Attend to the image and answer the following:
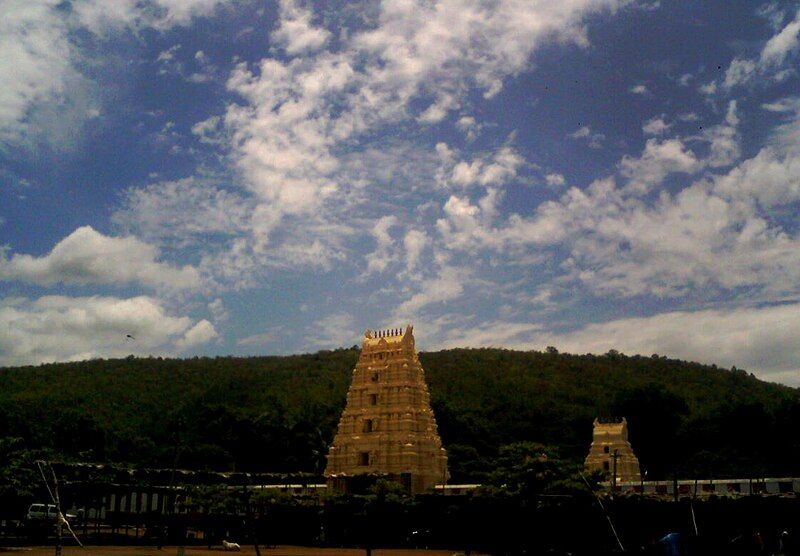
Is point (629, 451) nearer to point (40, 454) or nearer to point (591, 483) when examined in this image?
point (591, 483)

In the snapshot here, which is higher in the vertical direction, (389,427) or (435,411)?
(435,411)

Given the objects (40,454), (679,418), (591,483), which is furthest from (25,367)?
(591,483)

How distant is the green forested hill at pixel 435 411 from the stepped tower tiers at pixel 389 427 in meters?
3.98

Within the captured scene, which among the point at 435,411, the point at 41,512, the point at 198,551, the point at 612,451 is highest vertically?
the point at 435,411

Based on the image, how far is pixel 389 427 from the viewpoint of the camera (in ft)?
152

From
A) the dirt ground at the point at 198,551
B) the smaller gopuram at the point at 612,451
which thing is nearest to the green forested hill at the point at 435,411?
the smaller gopuram at the point at 612,451

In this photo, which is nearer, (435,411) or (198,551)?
(198,551)

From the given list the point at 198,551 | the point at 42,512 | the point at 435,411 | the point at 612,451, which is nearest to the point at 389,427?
the point at 198,551

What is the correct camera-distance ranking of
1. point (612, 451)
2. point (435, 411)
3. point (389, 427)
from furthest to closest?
1. point (435, 411)
2. point (612, 451)
3. point (389, 427)

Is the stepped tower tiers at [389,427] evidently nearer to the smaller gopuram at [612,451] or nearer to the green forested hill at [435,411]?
the green forested hill at [435,411]

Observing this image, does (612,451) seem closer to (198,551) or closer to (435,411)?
(435,411)

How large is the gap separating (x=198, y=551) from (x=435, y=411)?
38.8 metres

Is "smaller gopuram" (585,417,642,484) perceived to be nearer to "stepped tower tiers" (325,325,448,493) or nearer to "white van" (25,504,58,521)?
"stepped tower tiers" (325,325,448,493)

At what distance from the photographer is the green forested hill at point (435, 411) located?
216 feet
